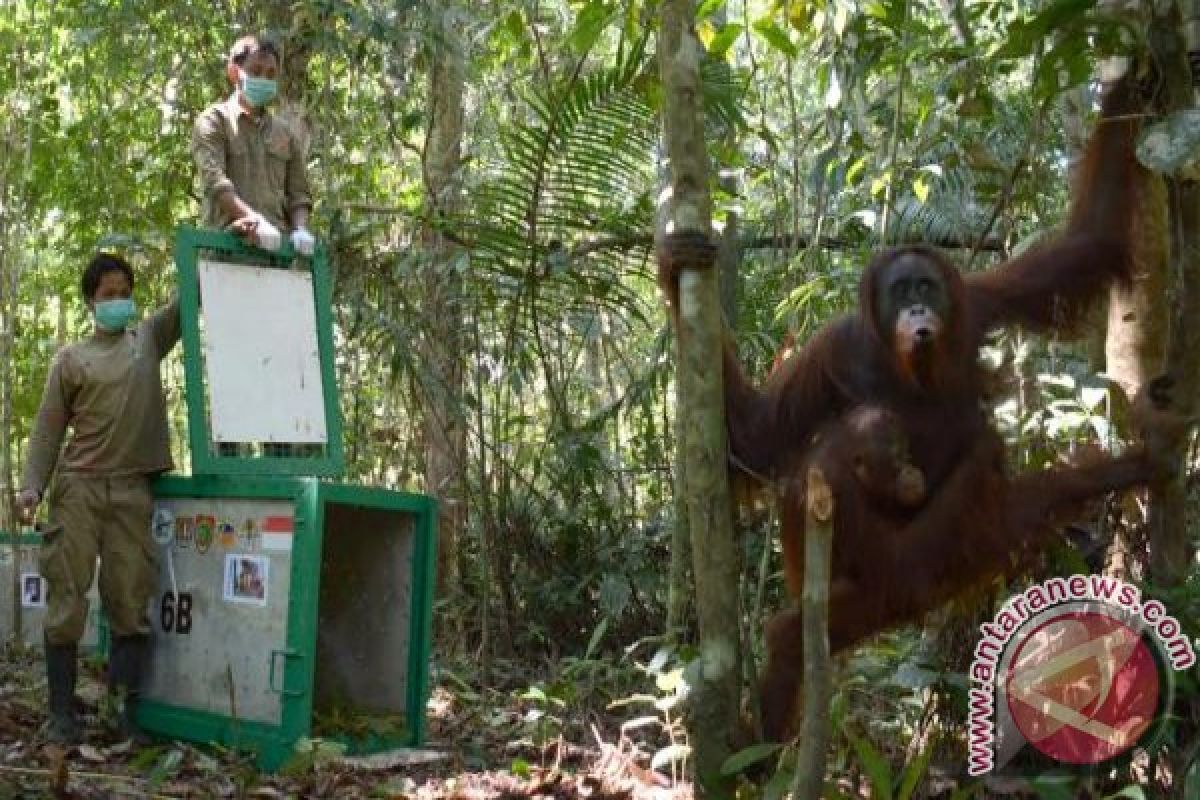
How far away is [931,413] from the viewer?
3674 mm

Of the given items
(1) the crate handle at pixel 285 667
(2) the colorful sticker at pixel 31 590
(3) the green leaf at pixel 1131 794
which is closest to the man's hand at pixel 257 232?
(1) the crate handle at pixel 285 667

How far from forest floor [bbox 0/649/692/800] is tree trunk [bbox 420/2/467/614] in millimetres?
1480

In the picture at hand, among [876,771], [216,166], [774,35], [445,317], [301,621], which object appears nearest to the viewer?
[876,771]

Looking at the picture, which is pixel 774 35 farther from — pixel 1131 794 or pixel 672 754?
pixel 1131 794

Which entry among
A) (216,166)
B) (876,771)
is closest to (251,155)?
(216,166)

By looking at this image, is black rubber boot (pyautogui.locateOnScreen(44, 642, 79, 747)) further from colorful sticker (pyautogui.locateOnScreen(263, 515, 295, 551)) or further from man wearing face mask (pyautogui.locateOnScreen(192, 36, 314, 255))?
man wearing face mask (pyautogui.locateOnScreen(192, 36, 314, 255))

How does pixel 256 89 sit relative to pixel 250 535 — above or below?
above

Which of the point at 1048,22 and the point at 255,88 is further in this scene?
the point at 255,88

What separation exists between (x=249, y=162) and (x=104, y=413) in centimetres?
108

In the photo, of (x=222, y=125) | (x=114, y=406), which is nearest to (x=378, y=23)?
(x=222, y=125)

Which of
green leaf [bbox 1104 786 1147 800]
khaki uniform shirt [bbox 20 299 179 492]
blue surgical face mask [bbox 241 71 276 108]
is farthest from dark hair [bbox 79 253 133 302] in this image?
green leaf [bbox 1104 786 1147 800]

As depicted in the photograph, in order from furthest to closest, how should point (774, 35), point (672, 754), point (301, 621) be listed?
point (301, 621) → point (774, 35) → point (672, 754)

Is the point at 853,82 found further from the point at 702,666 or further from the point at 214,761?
the point at 214,761

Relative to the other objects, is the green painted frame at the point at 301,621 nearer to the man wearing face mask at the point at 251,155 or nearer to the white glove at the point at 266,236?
the white glove at the point at 266,236
